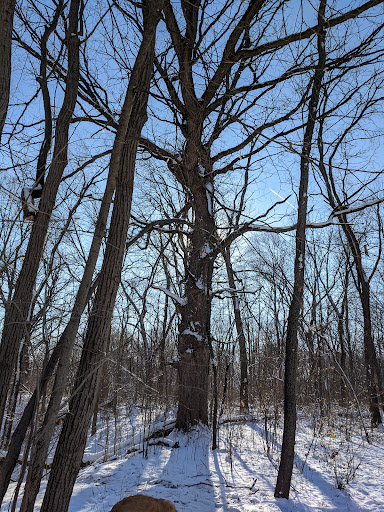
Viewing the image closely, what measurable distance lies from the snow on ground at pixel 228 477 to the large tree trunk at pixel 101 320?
134cm

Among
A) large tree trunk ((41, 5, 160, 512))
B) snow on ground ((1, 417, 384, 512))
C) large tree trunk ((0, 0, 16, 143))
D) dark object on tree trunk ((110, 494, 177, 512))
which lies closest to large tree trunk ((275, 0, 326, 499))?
snow on ground ((1, 417, 384, 512))

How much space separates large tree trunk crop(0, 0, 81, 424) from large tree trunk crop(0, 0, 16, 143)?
1.37 metres

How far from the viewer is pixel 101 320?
10.6 feet

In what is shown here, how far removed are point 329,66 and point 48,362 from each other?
5.51 meters

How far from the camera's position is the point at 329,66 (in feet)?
17.0

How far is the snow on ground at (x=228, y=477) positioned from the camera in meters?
4.10

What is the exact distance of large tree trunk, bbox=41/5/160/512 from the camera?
285 cm

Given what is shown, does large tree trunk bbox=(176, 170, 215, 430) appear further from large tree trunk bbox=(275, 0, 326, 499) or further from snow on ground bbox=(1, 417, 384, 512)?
large tree trunk bbox=(275, 0, 326, 499)

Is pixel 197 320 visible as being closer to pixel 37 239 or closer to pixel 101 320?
pixel 37 239

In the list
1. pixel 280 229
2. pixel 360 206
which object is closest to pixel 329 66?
pixel 360 206

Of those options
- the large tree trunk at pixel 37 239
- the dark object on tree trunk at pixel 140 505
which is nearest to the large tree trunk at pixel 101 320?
the dark object on tree trunk at pixel 140 505

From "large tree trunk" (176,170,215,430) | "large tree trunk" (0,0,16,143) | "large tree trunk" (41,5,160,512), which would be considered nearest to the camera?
"large tree trunk" (0,0,16,143)

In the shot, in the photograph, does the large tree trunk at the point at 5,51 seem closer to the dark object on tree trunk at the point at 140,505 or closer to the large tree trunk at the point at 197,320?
the dark object on tree trunk at the point at 140,505

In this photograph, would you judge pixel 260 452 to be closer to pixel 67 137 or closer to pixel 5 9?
pixel 67 137
